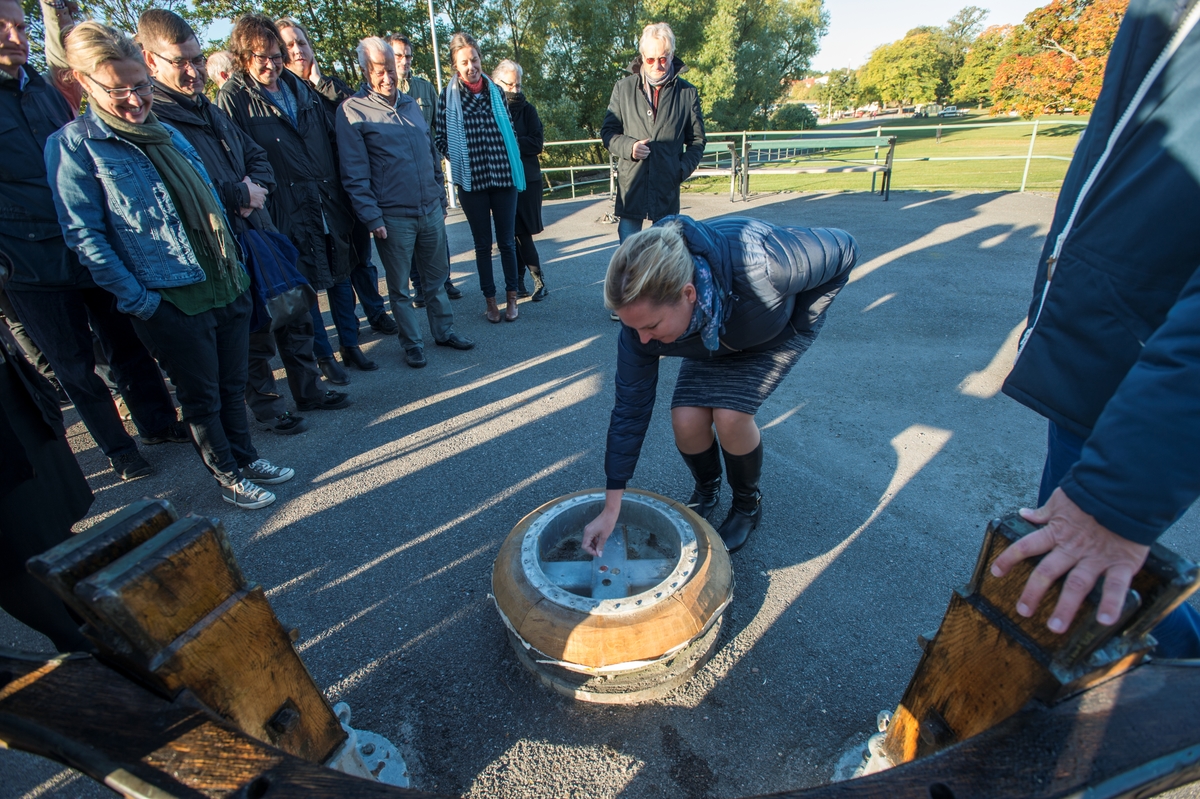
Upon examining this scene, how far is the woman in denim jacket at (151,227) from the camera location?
2.30m

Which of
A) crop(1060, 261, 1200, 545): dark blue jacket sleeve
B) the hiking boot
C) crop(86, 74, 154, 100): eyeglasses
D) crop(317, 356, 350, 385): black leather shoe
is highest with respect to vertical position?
crop(86, 74, 154, 100): eyeglasses

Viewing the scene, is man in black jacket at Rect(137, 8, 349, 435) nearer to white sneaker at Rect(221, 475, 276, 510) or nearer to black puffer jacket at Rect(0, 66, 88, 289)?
black puffer jacket at Rect(0, 66, 88, 289)

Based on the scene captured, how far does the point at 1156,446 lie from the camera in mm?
871

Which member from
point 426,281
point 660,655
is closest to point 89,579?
point 660,655

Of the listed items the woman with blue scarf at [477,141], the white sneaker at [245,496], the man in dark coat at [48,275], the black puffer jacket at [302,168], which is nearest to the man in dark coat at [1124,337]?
the white sneaker at [245,496]

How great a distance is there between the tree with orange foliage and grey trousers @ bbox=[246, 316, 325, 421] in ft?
64.4

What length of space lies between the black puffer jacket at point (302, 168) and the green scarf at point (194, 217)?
1395 millimetres

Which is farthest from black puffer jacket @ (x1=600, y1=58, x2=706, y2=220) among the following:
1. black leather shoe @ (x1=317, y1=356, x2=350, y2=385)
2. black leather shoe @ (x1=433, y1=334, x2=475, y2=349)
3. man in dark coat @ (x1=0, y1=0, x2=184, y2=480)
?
man in dark coat @ (x1=0, y1=0, x2=184, y2=480)

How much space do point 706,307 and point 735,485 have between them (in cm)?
104

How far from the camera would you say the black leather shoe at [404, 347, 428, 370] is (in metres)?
4.71

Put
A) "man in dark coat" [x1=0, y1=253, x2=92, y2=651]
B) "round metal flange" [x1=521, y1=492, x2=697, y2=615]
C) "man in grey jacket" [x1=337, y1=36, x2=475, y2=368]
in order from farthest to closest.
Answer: "man in grey jacket" [x1=337, y1=36, x2=475, y2=368], "round metal flange" [x1=521, y1=492, x2=697, y2=615], "man in dark coat" [x1=0, y1=253, x2=92, y2=651]

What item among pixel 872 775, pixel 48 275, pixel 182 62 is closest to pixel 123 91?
pixel 182 62

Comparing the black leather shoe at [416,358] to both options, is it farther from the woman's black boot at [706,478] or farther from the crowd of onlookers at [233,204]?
the woman's black boot at [706,478]

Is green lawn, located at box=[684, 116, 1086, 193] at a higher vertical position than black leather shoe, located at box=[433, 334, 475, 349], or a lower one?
lower
